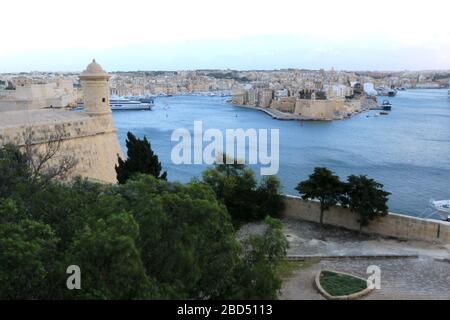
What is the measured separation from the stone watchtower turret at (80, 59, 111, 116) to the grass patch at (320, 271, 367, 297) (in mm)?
6489

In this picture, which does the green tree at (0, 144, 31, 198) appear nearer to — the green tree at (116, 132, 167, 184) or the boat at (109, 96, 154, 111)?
the green tree at (116, 132, 167, 184)

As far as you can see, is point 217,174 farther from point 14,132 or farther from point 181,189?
point 181,189

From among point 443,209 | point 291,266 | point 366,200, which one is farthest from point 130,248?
point 443,209

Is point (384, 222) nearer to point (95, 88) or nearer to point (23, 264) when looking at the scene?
point (95, 88)

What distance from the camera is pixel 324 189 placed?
30.0 ft

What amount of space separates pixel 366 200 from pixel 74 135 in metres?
5.91

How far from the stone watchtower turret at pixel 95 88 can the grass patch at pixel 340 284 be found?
649 centimetres

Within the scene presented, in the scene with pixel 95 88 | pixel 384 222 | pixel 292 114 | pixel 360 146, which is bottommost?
pixel 360 146

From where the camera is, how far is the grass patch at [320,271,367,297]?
19.7ft

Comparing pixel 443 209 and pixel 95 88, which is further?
pixel 443 209

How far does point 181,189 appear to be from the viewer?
14.5 ft

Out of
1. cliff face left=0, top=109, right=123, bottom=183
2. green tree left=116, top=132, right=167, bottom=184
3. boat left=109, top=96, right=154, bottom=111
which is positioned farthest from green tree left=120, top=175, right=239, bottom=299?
boat left=109, top=96, right=154, bottom=111
